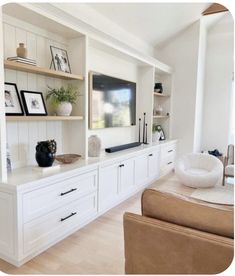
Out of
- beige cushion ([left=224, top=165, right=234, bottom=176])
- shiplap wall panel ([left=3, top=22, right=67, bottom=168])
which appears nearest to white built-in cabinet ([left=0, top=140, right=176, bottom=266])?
shiplap wall panel ([left=3, top=22, right=67, bottom=168])

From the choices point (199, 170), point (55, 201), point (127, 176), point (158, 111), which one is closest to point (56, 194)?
point (55, 201)

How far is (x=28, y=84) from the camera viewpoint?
251 centimetres

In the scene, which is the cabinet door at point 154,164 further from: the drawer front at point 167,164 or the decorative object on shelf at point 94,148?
the decorative object on shelf at point 94,148

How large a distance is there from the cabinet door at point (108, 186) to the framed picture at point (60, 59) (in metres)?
1.23

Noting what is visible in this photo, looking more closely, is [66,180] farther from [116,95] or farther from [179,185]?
[179,185]

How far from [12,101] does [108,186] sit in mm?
1450

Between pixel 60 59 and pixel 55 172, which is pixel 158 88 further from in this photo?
pixel 55 172

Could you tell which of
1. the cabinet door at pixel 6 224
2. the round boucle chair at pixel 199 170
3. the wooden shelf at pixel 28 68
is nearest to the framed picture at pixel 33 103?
the wooden shelf at pixel 28 68

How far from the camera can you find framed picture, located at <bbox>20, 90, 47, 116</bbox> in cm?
240

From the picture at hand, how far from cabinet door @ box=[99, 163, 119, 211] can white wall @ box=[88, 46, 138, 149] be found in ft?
2.35

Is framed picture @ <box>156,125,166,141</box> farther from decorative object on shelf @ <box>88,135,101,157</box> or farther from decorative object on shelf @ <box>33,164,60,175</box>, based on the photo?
decorative object on shelf @ <box>33,164,60,175</box>

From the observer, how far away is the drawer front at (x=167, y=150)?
15.2 feet

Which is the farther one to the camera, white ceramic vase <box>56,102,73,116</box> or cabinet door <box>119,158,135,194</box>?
cabinet door <box>119,158,135,194</box>

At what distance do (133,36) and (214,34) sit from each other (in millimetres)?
2270
